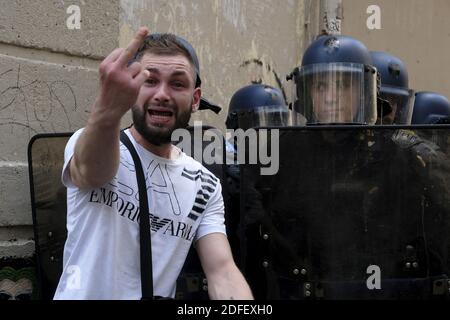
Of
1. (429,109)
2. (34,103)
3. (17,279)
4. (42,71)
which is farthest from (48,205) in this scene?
(429,109)

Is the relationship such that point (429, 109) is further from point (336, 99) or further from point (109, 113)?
point (109, 113)

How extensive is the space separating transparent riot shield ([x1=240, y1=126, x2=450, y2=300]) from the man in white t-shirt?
31.2 inches

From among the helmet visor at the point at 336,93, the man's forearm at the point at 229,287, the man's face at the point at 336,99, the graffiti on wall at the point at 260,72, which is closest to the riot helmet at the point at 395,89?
the helmet visor at the point at 336,93

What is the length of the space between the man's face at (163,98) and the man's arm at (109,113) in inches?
12.5

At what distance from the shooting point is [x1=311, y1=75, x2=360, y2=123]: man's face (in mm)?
4465

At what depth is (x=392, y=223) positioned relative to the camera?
3.64m

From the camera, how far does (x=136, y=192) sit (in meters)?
2.58

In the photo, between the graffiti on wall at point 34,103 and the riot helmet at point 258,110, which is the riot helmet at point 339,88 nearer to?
the riot helmet at point 258,110

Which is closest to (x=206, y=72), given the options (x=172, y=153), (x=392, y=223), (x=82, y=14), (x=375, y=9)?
(x=82, y=14)

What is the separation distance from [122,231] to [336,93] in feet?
7.76

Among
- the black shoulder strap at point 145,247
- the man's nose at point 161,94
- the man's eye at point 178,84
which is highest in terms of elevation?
the man's eye at point 178,84

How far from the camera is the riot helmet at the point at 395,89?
18.7ft

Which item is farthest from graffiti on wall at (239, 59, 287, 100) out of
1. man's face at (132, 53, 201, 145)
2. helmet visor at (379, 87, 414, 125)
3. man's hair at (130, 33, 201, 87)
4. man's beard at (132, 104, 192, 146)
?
man's beard at (132, 104, 192, 146)

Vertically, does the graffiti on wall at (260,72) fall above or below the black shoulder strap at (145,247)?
above
